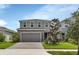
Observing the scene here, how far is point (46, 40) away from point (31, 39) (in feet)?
2.79

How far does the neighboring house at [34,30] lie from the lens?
12380 millimetres

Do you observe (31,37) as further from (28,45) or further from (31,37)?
(28,45)

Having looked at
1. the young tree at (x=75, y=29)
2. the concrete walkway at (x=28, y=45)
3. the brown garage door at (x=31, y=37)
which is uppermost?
the young tree at (x=75, y=29)

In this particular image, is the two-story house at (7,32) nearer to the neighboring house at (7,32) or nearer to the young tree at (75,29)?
the neighboring house at (7,32)

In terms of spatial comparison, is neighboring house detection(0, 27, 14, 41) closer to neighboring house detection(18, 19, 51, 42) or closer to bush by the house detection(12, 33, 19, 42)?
bush by the house detection(12, 33, 19, 42)

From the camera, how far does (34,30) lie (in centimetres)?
1304

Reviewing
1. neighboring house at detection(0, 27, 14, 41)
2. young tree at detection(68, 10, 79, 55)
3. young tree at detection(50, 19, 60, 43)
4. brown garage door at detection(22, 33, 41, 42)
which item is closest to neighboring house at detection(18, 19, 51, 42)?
brown garage door at detection(22, 33, 41, 42)

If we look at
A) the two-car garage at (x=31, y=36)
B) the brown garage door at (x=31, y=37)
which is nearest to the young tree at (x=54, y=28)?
the two-car garage at (x=31, y=36)

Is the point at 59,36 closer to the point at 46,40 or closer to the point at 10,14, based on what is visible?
the point at 46,40

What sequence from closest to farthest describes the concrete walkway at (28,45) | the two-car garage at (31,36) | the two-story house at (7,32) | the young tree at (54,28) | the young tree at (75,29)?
the young tree at (75,29)
the two-story house at (7,32)
the concrete walkway at (28,45)
the young tree at (54,28)
the two-car garage at (31,36)

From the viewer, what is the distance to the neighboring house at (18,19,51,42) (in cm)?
1238

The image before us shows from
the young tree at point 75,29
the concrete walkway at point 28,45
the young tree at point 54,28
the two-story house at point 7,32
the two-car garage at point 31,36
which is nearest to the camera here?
the young tree at point 75,29

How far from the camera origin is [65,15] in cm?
1138
